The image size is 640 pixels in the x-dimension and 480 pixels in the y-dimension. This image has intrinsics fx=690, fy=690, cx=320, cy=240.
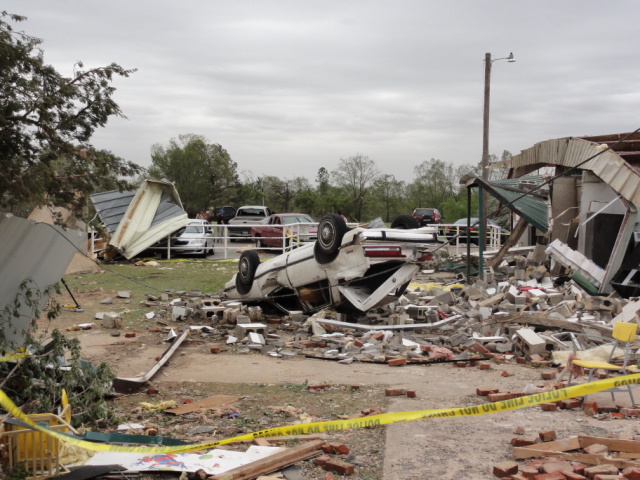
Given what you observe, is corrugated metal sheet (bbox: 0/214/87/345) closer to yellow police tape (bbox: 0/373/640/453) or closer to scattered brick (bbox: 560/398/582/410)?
yellow police tape (bbox: 0/373/640/453)

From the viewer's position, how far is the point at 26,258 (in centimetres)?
802

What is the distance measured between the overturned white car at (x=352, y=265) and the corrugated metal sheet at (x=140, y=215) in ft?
38.3

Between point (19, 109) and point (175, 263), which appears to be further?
point (175, 263)

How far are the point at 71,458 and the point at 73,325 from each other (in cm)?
786

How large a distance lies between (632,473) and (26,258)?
260 inches

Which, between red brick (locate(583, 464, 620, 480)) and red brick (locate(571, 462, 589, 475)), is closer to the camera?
red brick (locate(583, 464, 620, 480))

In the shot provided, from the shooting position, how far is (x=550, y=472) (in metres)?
5.10

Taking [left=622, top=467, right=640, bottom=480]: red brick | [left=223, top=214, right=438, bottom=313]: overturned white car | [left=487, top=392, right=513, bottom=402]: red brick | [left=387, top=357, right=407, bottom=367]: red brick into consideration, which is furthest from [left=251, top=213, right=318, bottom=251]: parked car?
[left=622, top=467, right=640, bottom=480]: red brick

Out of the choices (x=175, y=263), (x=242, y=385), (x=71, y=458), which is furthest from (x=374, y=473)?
(x=175, y=263)

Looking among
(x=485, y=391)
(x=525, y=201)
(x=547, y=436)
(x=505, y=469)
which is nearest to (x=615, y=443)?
(x=547, y=436)

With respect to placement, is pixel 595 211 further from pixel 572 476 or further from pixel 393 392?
pixel 572 476

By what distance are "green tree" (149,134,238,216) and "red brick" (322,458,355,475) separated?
5520 cm

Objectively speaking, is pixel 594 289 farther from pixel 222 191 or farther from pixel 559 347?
pixel 222 191

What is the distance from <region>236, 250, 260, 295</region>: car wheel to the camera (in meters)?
14.1
